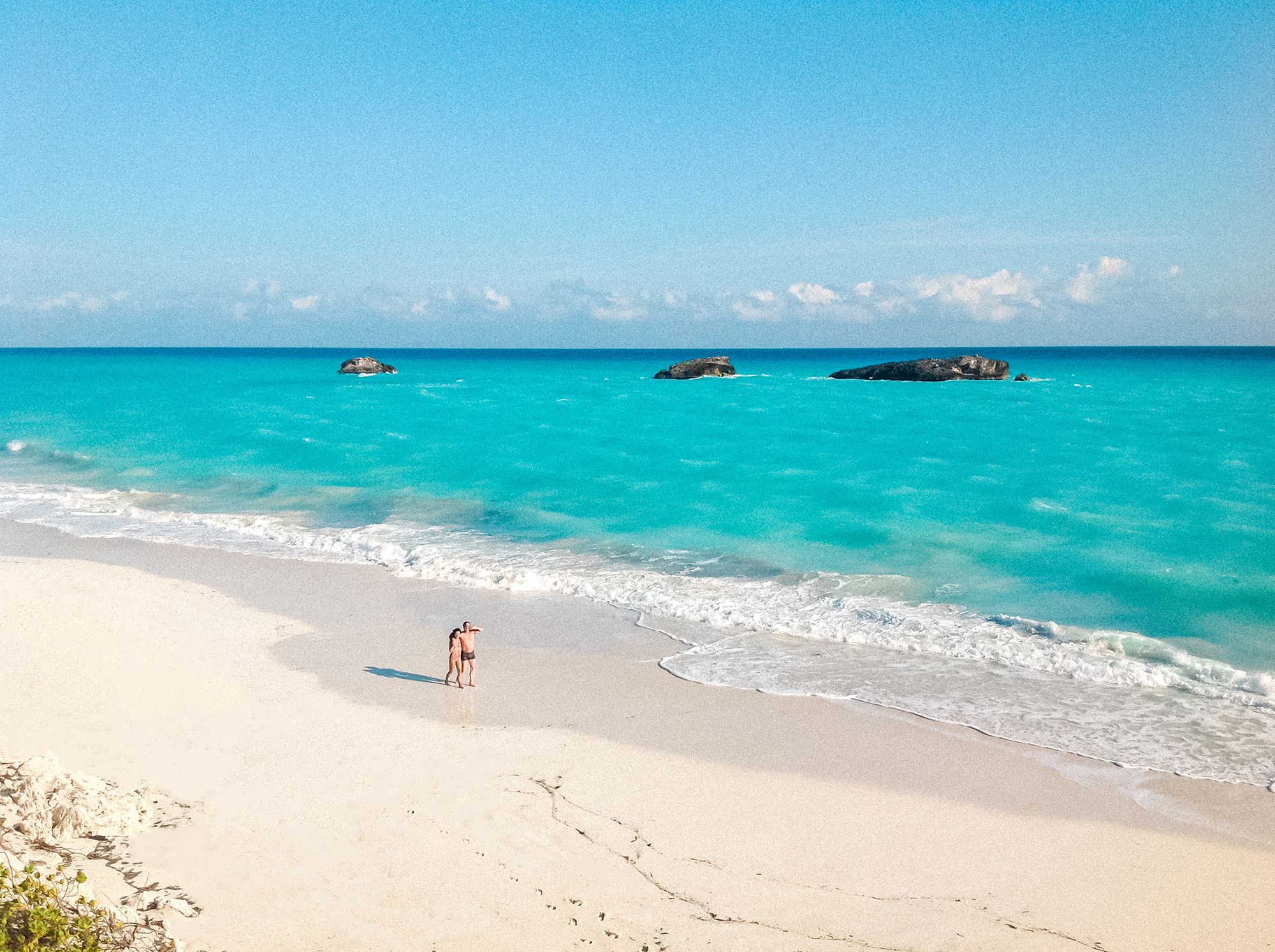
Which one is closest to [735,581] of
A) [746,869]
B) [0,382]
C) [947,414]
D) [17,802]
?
[746,869]

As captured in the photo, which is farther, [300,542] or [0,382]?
[0,382]

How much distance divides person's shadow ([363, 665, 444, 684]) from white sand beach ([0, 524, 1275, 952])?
0.04 metres

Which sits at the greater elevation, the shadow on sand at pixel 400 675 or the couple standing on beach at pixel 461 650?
the couple standing on beach at pixel 461 650

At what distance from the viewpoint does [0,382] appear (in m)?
84.3

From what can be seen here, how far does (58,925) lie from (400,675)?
293 inches

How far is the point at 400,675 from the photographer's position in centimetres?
1302

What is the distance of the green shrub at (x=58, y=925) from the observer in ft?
17.9

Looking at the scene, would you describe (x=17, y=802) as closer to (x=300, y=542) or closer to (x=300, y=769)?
(x=300, y=769)

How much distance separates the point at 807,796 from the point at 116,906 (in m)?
6.58

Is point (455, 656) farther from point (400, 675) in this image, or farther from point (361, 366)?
point (361, 366)

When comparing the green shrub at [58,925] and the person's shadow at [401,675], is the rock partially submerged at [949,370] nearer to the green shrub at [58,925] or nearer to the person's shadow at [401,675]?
the person's shadow at [401,675]

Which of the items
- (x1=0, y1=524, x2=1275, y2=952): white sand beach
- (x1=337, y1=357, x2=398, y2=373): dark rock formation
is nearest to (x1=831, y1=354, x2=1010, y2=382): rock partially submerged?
(x1=337, y1=357, x2=398, y2=373): dark rock formation

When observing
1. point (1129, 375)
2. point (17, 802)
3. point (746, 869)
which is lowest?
point (746, 869)

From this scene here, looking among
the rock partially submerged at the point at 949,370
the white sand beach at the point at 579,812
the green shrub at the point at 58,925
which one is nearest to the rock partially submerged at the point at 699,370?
the rock partially submerged at the point at 949,370
